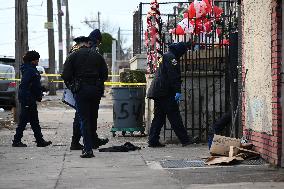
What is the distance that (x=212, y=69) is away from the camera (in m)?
13.8

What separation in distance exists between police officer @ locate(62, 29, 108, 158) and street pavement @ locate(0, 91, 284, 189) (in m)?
0.71

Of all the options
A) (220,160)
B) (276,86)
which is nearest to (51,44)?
(220,160)

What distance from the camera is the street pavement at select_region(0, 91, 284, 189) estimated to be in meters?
8.49

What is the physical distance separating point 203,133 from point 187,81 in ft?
3.32

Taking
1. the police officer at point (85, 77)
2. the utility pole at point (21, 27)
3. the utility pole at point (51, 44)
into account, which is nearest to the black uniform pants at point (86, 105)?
the police officer at point (85, 77)

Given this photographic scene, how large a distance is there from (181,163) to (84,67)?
234cm

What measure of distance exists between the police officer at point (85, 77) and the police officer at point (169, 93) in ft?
4.70

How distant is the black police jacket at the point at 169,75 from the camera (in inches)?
507

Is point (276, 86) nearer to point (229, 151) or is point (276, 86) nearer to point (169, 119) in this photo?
point (229, 151)

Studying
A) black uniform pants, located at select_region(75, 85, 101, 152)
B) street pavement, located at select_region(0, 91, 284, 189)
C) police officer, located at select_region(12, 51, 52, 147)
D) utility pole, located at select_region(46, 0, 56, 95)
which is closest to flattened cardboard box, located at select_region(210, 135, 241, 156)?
street pavement, located at select_region(0, 91, 284, 189)

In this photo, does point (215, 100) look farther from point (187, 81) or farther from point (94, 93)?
point (94, 93)

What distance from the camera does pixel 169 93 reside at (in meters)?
13.1

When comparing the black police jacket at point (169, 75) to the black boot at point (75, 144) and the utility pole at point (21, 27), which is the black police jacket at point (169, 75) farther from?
the utility pole at point (21, 27)

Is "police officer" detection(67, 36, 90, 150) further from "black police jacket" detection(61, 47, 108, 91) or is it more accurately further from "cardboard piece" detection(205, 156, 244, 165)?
"cardboard piece" detection(205, 156, 244, 165)
